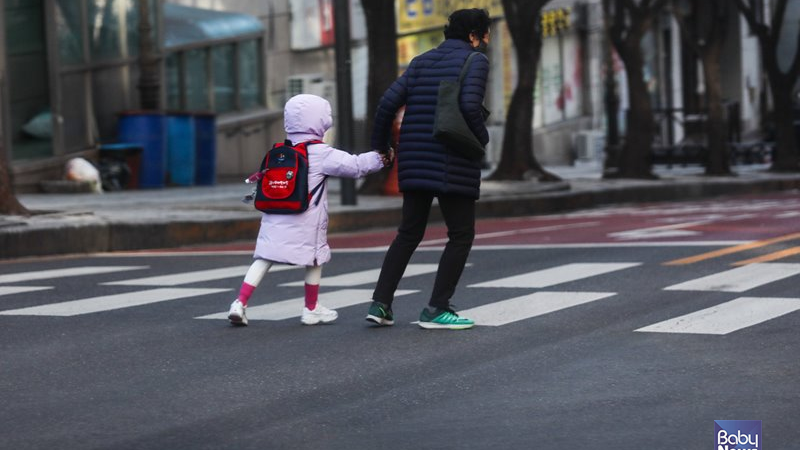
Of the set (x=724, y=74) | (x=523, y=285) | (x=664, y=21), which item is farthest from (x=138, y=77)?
(x=724, y=74)

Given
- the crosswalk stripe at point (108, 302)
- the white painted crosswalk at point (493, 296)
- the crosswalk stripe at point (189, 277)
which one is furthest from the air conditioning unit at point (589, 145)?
the crosswalk stripe at point (108, 302)

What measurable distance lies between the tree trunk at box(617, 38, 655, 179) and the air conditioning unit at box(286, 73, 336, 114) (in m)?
8.13

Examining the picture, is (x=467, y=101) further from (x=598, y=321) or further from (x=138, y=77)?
(x=138, y=77)

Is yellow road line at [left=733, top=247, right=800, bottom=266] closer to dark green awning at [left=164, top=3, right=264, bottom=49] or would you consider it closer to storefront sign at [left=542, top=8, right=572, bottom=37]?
dark green awning at [left=164, top=3, right=264, bottom=49]

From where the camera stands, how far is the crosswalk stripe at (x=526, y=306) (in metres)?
9.35

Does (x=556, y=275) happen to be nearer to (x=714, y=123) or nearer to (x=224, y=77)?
(x=224, y=77)

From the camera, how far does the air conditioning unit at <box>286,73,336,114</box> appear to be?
3874cm

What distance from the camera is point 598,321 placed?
359 inches

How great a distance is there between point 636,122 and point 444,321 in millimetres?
24569

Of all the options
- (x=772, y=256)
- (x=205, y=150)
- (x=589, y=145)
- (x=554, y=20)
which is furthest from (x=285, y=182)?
(x=589, y=145)

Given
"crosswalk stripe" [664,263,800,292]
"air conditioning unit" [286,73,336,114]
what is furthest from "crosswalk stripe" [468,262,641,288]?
"air conditioning unit" [286,73,336,114]

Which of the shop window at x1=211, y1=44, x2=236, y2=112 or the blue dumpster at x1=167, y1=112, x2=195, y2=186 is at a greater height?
the shop window at x1=211, y1=44, x2=236, y2=112

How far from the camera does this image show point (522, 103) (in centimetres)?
2862

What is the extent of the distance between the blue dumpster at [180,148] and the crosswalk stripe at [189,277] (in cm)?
1560
